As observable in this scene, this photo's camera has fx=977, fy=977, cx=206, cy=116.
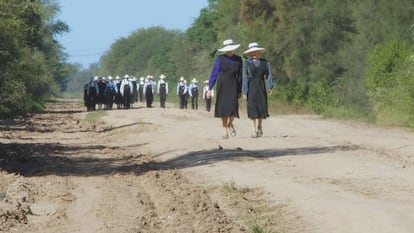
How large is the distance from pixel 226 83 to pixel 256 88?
2.30 feet

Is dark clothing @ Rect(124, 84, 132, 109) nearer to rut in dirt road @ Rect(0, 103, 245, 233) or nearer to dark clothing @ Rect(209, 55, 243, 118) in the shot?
rut in dirt road @ Rect(0, 103, 245, 233)

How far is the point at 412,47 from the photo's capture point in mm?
35469

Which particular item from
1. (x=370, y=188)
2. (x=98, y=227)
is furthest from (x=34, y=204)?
(x=370, y=188)

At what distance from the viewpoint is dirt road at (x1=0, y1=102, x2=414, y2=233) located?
1002 cm

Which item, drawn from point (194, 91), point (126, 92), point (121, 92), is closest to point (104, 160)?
point (194, 91)

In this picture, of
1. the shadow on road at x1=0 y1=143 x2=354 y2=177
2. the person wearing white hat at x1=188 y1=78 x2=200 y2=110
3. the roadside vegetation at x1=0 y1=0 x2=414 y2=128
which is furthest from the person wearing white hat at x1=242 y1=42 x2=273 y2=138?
the person wearing white hat at x1=188 y1=78 x2=200 y2=110

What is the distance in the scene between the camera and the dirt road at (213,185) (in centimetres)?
1002

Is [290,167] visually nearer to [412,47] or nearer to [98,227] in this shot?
[98,227]

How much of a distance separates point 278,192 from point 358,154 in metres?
5.35

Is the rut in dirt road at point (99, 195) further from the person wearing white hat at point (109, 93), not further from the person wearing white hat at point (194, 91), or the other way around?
the person wearing white hat at point (109, 93)

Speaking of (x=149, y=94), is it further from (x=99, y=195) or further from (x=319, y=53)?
(x=99, y=195)

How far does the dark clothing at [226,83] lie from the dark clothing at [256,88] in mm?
315

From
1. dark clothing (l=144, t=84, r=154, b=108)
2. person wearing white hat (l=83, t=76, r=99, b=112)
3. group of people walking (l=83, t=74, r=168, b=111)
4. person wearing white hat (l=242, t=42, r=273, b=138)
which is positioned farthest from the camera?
dark clothing (l=144, t=84, r=154, b=108)

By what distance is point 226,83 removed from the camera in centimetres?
1938
